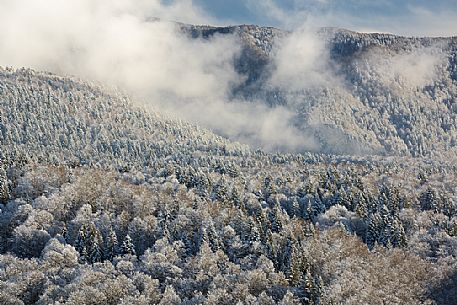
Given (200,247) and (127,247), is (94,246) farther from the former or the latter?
(200,247)

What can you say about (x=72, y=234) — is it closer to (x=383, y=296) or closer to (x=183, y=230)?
(x=183, y=230)

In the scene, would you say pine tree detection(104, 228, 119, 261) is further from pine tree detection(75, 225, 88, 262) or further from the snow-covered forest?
pine tree detection(75, 225, 88, 262)

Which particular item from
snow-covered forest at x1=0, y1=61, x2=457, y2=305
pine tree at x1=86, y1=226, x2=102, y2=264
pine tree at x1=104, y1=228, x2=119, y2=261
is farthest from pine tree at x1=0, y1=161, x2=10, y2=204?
pine tree at x1=104, y1=228, x2=119, y2=261

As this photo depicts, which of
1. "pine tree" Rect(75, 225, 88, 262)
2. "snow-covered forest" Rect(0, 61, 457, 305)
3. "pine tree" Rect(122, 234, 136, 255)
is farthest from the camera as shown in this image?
"pine tree" Rect(75, 225, 88, 262)

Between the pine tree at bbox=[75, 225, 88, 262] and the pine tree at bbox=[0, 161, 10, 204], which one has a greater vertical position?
the pine tree at bbox=[0, 161, 10, 204]

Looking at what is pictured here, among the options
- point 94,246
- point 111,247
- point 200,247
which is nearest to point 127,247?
point 111,247

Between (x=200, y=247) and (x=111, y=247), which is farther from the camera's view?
(x=111, y=247)

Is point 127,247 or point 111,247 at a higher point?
point 111,247

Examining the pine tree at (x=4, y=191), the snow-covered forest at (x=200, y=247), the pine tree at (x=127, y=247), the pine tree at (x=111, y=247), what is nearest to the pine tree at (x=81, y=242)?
the snow-covered forest at (x=200, y=247)

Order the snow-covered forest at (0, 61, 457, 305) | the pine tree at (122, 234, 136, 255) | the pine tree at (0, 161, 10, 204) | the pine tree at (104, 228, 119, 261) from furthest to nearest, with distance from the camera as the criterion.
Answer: the pine tree at (0, 161, 10, 204), the pine tree at (104, 228, 119, 261), the pine tree at (122, 234, 136, 255), the snow-covered forest at (0, 61, 457, 305)

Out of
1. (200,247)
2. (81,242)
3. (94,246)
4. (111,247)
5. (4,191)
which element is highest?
(4,191)

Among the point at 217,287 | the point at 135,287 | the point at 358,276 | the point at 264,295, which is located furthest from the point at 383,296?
the point at 135,287
